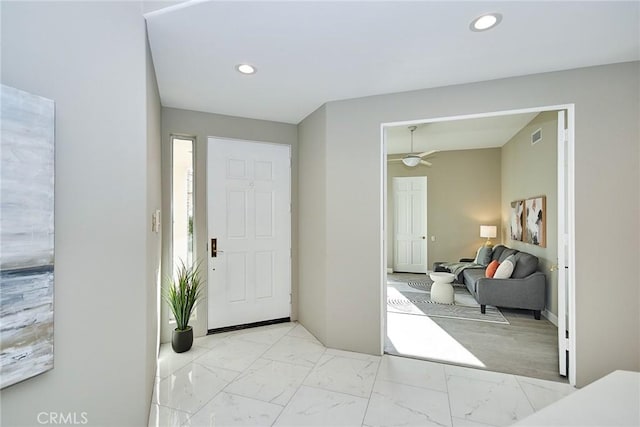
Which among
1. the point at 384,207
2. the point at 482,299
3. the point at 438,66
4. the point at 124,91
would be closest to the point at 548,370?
the point at 482,299

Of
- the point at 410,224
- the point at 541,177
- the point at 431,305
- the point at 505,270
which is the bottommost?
the point at 431,305

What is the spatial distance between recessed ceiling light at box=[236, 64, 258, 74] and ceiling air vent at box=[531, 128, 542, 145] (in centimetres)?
390

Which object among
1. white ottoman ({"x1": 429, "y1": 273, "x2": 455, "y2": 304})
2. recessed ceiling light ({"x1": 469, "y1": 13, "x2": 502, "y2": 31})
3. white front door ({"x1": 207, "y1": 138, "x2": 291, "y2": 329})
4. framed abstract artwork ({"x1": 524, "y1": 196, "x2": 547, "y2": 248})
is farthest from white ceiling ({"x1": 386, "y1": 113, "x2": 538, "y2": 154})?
recessed ceiling light ({"x1": 469, "y1": 13, "x2": 502, "y2": 31})

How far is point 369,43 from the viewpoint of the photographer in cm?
204

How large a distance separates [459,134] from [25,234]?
5610 mm

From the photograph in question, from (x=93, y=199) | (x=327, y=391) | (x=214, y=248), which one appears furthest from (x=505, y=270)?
(x=93, y=199)

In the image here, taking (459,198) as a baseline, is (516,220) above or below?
below

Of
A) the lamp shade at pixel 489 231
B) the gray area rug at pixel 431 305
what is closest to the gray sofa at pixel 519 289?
the gray area rug at pixel 431 305

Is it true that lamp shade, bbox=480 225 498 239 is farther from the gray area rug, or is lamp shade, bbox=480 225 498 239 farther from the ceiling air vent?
the ceiling air vent

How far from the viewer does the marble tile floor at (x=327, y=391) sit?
200 centimetres

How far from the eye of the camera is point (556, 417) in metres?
0.71

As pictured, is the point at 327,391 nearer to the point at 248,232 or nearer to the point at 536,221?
the point at 248,232

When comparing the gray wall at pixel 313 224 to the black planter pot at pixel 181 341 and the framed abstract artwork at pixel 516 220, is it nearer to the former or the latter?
the black planter pot at pixel 181 341

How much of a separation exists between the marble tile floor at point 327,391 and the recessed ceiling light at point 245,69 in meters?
2.47
